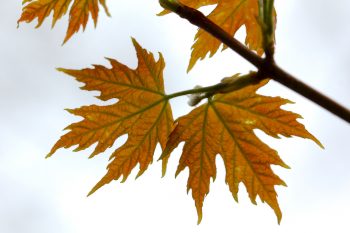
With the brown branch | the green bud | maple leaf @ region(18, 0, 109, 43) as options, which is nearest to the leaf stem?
the brown branch

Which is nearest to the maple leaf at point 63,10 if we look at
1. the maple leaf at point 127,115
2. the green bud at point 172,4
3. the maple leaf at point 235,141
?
the maple leaf at point 127,115

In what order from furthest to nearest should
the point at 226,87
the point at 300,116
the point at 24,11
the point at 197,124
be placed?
the point at 24,11, the point at 197,124, the point at 300,116, the point at 226,87

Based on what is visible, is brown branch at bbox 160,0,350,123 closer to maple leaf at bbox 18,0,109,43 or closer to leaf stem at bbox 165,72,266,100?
leaf stem at bbox 165,72,266,100

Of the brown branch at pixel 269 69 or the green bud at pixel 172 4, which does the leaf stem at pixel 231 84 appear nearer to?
the brown branch at pixel 269 69

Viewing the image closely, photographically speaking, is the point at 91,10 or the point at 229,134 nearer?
the point at 229,134

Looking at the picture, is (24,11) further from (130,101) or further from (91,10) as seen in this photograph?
(130,101)

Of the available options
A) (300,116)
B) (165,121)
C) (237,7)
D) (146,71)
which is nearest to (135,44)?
(146,71)
